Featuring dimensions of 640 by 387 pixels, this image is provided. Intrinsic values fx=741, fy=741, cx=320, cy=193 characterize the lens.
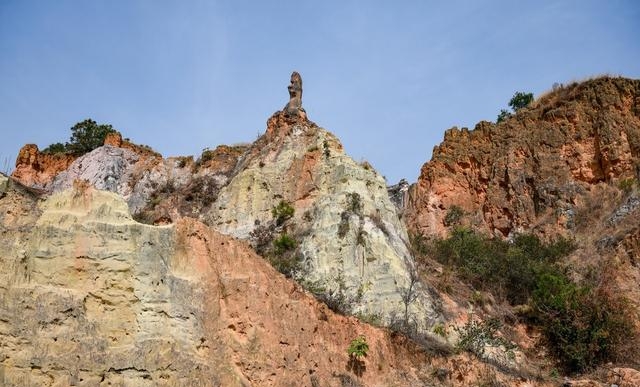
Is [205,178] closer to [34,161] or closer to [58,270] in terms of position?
[34,161]

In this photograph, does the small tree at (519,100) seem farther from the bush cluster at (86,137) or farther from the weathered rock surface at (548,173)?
the bush cluster at (86,137)

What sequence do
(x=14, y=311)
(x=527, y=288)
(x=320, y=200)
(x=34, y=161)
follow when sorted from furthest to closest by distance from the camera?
(x=34, y=161) → (x=527, y=288) → (x=320, y=200) → (x=14, y=311)

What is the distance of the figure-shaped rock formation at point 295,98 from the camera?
3084cm

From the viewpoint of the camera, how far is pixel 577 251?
3328 centimetres

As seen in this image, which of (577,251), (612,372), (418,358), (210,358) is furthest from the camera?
(577,251)

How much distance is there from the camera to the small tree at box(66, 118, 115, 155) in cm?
3791

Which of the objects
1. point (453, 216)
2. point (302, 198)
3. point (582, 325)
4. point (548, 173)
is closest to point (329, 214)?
point (302, 198)

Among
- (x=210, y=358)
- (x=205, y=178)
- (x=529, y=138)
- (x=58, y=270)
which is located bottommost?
(x=210, y=358)

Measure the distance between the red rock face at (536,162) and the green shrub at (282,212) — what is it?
14.8 metres

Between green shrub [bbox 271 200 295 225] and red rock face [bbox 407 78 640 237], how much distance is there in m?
14.8

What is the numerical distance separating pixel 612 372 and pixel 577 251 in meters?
11.4

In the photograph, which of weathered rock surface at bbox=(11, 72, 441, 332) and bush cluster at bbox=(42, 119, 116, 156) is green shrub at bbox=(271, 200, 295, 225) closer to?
weathered rock surface at bbox=(11, 72, 441, 332)

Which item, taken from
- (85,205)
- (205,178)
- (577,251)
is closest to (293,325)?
(85,205)

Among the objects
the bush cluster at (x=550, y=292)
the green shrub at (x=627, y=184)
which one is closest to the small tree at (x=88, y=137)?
the bush cluster at (x=550, y=292)
